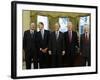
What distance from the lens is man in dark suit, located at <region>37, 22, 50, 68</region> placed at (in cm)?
192

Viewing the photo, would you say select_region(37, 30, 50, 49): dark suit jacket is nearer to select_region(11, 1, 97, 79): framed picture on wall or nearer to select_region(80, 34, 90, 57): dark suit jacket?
select_region(11, 1, 97, 79): framed picture on wall

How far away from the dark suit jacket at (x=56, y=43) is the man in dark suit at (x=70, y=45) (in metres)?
0.04

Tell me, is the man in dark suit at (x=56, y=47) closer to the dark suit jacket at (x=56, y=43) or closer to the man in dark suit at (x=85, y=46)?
the dark suit jacket at (x=56, y=43)

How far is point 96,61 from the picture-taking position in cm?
212

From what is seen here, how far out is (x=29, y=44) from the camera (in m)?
1.89

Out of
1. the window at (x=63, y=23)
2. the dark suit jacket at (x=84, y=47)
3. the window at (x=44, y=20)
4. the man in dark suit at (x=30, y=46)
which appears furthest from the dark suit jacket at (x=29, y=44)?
the dark suit jacket at (x=84, y=47)

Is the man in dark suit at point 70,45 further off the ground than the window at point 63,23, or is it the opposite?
the window at point 63,23

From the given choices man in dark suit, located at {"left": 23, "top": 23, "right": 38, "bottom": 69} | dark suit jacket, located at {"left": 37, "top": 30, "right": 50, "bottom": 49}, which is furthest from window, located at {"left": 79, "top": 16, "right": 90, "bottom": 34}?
man in dark suit, located at {"left": 23, "top": 23, "right": 38, "bottom": 69}

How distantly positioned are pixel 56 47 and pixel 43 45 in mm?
120

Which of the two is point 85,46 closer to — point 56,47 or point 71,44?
point 71,44

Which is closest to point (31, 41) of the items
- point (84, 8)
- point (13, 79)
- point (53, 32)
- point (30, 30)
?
point (30, 30)

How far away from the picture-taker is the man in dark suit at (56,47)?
1.96 m
